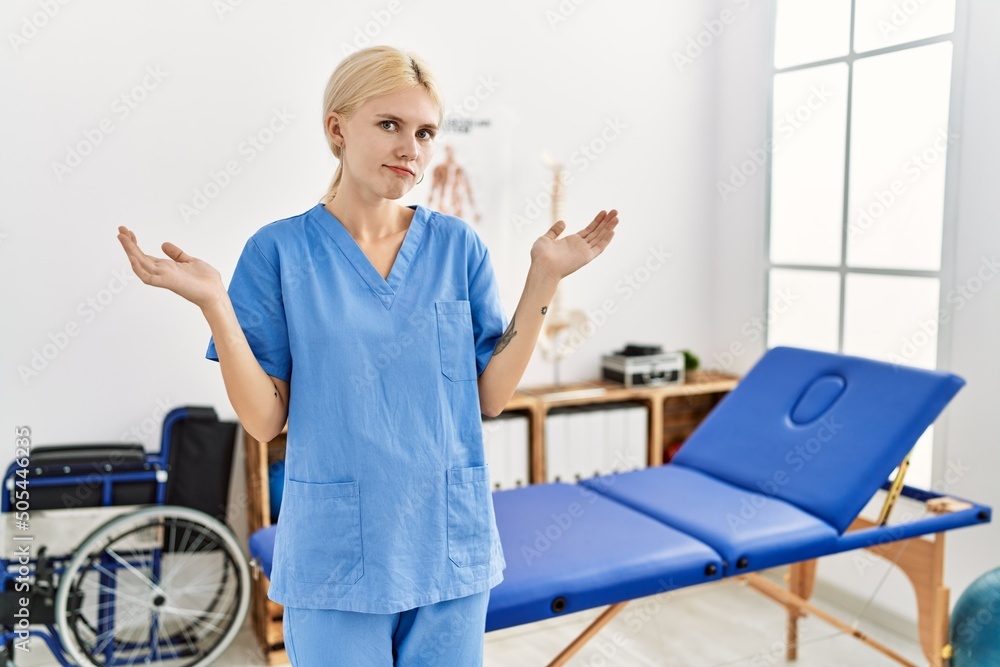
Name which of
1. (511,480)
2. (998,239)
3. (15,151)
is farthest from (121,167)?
(998,239)

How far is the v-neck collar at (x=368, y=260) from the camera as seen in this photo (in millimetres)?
1484

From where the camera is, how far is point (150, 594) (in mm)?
2857

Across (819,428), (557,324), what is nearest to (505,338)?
(819,428)

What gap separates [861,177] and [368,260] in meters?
2.40

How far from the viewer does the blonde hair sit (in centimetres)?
141

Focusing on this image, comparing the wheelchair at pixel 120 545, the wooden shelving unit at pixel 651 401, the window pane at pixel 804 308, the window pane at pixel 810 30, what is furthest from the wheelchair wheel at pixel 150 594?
the window pane at pixel 810 30

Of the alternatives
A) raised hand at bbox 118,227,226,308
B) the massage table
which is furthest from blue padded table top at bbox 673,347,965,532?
raised hand at bbox 118,227,226,308

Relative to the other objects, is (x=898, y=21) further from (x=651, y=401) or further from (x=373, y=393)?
(x=373, y=393)

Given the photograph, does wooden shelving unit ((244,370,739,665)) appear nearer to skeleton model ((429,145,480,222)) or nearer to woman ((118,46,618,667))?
skeleton model ((429,145,480,222))

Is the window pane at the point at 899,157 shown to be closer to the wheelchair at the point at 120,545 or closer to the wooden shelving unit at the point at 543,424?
the wooden shelving unit at the point at 543,424

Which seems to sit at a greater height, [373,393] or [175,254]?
[175,254]

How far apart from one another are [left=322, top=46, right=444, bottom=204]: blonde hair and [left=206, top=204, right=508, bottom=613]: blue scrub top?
0.20m

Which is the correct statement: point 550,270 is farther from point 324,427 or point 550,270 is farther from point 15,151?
point 15,151

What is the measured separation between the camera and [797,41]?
357cm
